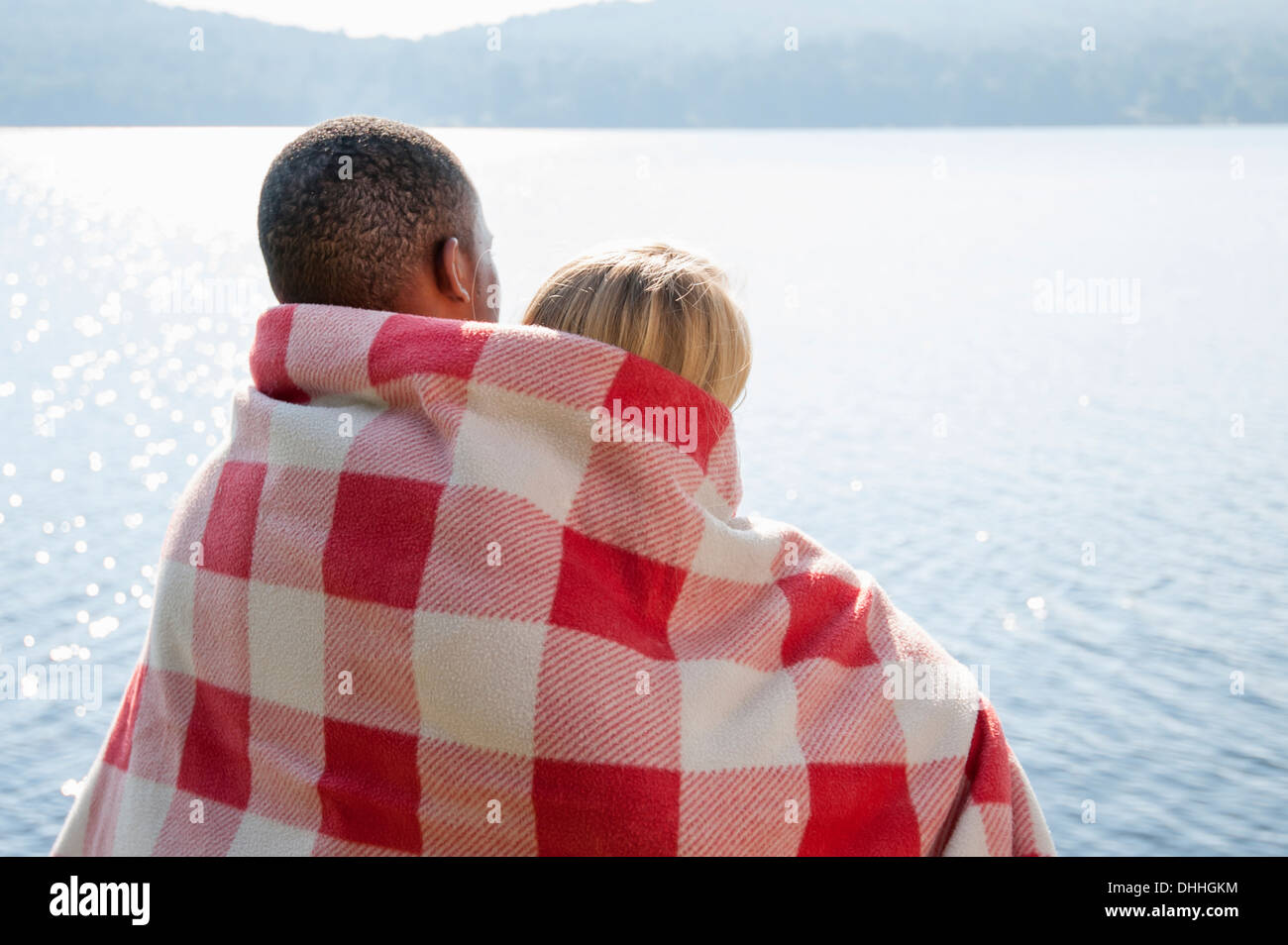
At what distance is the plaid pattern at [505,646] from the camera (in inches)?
58.2

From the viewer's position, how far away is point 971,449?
41.4 ft

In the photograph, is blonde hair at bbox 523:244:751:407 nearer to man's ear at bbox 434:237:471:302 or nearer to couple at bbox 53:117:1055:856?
couple at bbox 53:117:1055:856

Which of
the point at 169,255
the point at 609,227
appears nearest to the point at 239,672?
the point at 609,227

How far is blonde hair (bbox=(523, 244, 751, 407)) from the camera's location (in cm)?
173

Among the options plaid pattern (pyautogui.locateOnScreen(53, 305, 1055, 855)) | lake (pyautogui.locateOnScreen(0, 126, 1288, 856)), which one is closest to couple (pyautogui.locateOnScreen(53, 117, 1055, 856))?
plaid pattern (pyautogui.locateOnScreen(53, 305, 1055, 855))

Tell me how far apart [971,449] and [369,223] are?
37.3 feet

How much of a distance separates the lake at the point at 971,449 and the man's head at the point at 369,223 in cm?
28

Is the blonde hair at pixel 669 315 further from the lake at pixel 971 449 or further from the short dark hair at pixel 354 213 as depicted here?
the short dark hair at pixel 354 213

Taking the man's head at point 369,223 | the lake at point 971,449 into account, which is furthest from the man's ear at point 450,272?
the lake at point 971,449

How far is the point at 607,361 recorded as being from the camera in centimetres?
157

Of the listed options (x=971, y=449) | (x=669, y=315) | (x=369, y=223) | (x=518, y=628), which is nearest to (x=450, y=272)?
(x=369, y=223)

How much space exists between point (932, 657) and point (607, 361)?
1.90 feet
